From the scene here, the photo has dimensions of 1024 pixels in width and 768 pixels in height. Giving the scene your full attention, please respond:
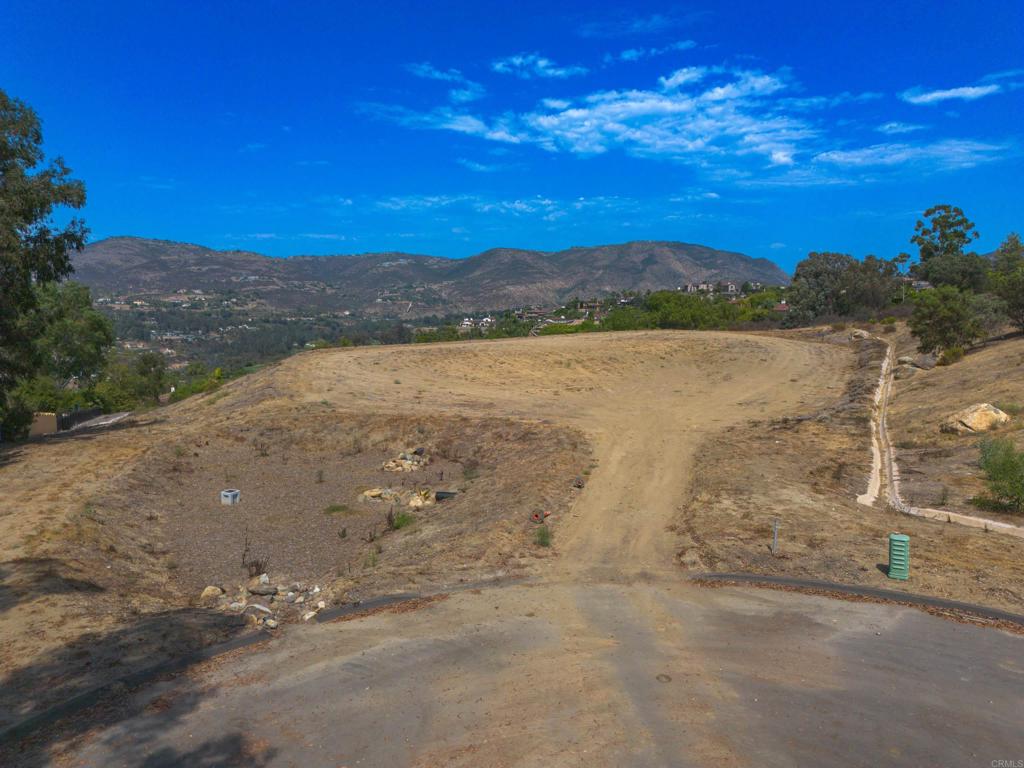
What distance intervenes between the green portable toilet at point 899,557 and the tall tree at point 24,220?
20.4 metres

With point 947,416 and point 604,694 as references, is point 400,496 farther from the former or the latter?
point 947,416

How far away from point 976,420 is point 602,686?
16716mm

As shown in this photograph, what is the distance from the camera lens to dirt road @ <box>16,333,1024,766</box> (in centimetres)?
589

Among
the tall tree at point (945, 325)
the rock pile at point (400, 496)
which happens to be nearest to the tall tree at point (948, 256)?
the tall tree at point (945, 325)

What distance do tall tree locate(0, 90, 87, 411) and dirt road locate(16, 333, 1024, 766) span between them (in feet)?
46.2

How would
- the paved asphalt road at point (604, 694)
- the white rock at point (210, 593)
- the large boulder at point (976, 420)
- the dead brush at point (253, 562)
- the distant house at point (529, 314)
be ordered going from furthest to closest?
the distant house at point (529, 314) < the large boulder at point (976, 420) < the dead brush at point (253, 562) < the white rock at point (210, 593) < the paved asphalt road at point (604, 694)

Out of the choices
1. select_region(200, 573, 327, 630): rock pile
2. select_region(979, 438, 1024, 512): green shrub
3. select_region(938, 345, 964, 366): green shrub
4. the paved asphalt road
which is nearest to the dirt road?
the paved asphalt road

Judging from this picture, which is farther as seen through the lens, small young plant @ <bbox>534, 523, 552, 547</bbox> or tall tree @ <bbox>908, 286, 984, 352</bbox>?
tall tree @ <bbox>908, 286, 984, 352</bbox>

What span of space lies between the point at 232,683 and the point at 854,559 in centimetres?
961

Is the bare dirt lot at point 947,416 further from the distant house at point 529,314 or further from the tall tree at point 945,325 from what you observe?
the distant house at point 529,314

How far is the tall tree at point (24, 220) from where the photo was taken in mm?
15781

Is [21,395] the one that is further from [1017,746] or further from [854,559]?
[1017,746]

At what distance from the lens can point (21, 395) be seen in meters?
31.7

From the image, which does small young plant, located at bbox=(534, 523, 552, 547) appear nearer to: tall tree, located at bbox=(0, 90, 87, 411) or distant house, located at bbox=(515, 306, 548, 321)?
tall tree, located at bbox=(0, 90, 87, 411)
